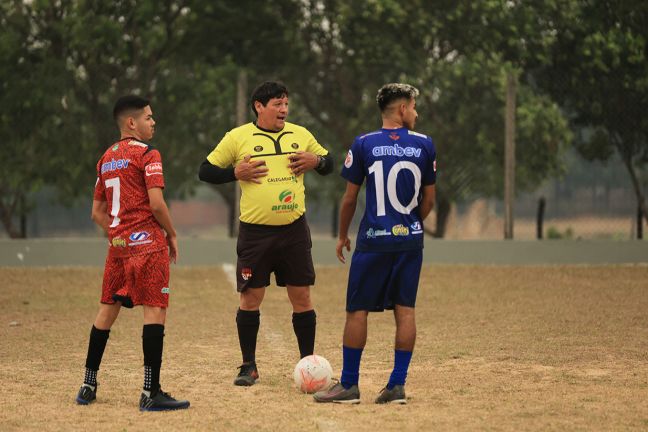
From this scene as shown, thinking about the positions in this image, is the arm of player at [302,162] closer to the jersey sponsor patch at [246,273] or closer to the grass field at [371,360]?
the jersey sponsor patch at [246,273]

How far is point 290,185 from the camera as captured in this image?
7051 millimetres

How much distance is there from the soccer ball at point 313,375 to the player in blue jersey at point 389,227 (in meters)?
0.23

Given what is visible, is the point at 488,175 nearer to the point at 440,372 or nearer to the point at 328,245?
the point at 328,245

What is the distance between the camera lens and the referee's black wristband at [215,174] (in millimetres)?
7016

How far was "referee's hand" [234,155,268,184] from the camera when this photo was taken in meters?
6.95

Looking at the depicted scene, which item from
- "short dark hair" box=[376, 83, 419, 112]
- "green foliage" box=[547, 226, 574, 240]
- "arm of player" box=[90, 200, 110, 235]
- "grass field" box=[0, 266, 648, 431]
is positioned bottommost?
"grass field" box=[0, 266, 648, 431]

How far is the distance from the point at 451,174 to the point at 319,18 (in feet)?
10.1

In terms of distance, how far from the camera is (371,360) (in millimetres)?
8148

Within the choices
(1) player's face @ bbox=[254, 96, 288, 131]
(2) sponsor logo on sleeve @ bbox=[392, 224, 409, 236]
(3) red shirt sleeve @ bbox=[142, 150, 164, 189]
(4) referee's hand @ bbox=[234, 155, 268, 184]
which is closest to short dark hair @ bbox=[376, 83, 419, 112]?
(2) sponsor logo on sleeve @ bbox=[392, 224, 409, 236]

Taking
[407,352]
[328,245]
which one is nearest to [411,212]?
[407,352]

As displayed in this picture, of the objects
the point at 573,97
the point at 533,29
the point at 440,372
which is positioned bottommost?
the point at 440,372

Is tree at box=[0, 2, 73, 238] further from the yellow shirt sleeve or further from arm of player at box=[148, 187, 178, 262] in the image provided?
arm of player at box=[148, 187, 178, 262]

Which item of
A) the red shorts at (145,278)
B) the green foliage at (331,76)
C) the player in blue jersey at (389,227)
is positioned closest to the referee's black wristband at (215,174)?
the red shorts at (145,278)

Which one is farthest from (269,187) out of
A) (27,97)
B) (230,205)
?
(27,97)
